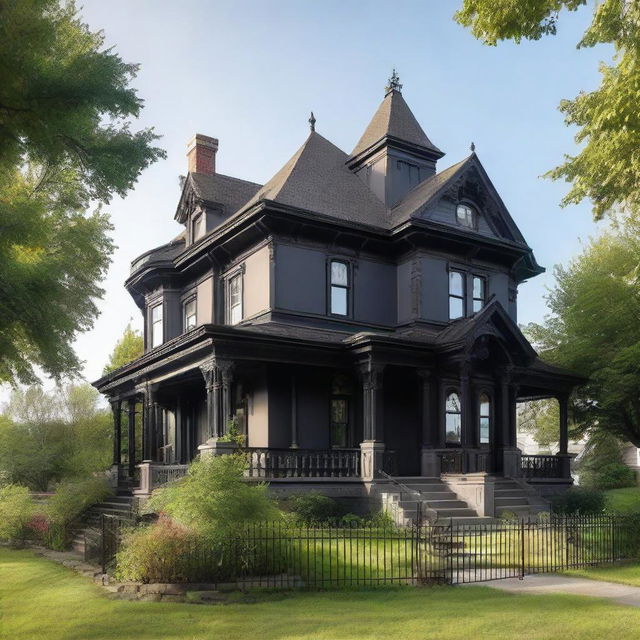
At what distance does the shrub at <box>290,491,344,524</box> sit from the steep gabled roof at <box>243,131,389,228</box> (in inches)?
358

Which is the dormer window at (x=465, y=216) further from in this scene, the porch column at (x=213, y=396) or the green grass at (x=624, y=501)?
the porch column at (x=213, y=396)

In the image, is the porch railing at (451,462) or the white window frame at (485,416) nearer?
the porch railing at (451,462)

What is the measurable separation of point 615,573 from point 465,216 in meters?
14.8

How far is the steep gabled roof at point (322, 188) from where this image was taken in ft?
83.5

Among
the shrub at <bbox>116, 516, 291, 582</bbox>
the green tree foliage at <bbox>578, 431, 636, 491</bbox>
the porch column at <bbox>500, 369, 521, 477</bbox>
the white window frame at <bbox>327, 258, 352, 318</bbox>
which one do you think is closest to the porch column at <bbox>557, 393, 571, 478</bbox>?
the porch column at <bbox>500, 369, 521, 477</bbox>

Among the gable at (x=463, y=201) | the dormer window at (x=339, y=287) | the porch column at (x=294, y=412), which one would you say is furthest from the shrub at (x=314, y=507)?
the gable at (x=463, y=201)

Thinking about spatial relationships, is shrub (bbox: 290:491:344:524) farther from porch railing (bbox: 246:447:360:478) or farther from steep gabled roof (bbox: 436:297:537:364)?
steep gabled roof (bbox: 436:297:537:364)

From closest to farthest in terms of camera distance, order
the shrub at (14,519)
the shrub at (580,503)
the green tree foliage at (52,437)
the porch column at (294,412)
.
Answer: the shrub at (580,503) < the shrub at (14,519) < the porch column at (294,412) < the green tree foliage at (52,437)

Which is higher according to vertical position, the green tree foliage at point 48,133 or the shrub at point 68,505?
the green tree foliage at point 48,133

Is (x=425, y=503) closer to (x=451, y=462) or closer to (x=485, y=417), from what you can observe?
(x=451, y=462)

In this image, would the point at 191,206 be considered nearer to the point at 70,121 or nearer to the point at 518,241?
the point at 518,241

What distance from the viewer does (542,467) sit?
2541cm

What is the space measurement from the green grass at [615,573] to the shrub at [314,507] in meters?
5.95

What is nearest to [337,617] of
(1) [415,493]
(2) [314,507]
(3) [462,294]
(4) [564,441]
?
(2) [314,507]
